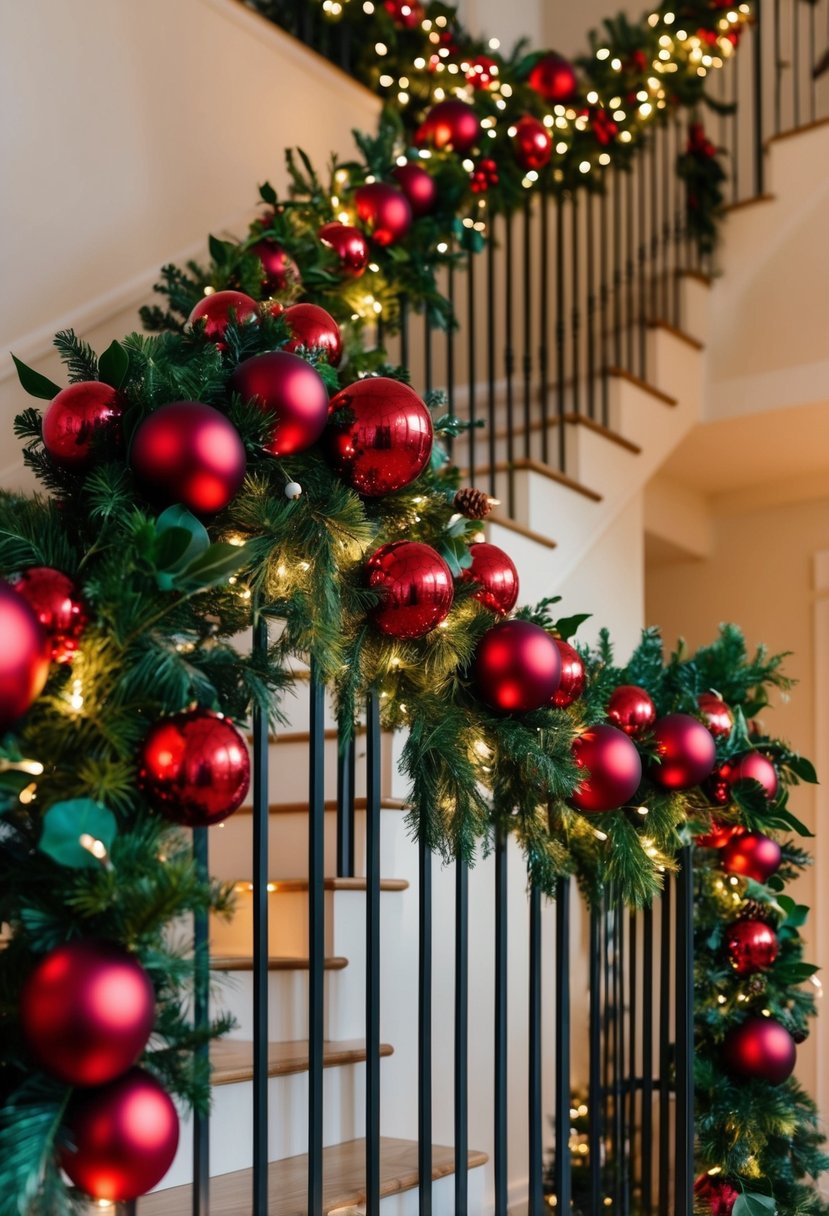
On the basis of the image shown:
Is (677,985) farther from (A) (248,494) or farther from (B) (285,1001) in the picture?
(A) (248,494)

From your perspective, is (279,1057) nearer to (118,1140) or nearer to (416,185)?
(118,1140)

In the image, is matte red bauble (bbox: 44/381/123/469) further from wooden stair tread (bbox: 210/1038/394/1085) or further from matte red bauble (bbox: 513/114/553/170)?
matte red bauble (bbox: 513/114/553/170)

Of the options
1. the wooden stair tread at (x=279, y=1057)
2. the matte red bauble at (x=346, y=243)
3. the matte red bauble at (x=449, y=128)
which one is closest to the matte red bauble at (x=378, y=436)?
the wooden stair tread at (x=279, y=1057)

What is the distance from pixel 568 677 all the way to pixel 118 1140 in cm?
85

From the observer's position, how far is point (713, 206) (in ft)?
13.5

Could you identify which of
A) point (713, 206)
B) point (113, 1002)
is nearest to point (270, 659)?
point (113, 1002)

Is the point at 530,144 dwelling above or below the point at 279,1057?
above

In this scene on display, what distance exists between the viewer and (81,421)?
1.22 m

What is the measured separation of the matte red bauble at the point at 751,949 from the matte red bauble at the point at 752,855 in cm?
10

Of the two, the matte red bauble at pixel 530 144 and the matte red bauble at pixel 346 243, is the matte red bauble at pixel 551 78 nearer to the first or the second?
the matte red bauble at pixel 530 144

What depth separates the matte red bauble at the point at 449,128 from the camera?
2.85 metres

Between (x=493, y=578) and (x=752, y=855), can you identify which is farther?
(x=752, y=855)

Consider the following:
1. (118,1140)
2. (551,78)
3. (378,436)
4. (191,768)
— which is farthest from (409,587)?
(551,78)

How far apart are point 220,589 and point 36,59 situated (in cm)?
205
